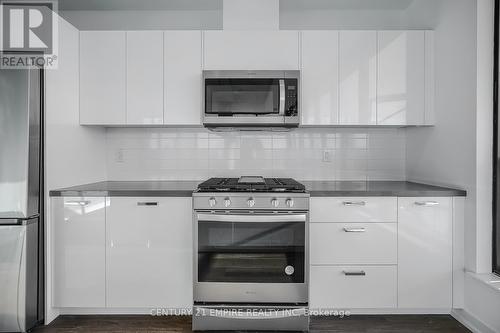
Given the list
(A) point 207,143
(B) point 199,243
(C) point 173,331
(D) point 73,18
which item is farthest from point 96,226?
(D) point 73,18

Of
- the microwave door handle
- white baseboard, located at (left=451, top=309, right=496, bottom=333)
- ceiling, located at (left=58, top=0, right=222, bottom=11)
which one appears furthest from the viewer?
ceiling, located at (left=58, top=0, right=222, bottom=11)

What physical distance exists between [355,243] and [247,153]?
→ 1260mm

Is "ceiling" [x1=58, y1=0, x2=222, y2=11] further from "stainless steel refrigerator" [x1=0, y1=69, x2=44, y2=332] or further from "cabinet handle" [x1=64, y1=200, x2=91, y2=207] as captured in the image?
"cabinet handle" [x1=64, y1=200, x2=91, y2=207]

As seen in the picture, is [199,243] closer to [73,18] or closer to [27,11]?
[27,11]

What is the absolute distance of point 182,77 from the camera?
8.82 feet

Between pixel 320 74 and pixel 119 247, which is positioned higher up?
pixel 320 74

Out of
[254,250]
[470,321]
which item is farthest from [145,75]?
[470,321]

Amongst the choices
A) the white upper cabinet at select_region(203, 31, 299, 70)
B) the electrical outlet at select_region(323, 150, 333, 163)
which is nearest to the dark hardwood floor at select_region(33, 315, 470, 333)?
the electrical outlet at select_region(323, 150, 333, 163)

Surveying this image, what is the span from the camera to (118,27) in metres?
3.15

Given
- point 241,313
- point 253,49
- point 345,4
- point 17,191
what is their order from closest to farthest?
point 17,191 → point 241,313 → point 253,49 → point 345,4

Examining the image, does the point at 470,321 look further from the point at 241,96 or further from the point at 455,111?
the point at 241,96

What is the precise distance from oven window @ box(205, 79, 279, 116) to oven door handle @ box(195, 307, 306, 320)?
1.45 metres

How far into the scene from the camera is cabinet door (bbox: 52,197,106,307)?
7.79 feet

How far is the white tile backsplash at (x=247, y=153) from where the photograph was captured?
3.09 m
